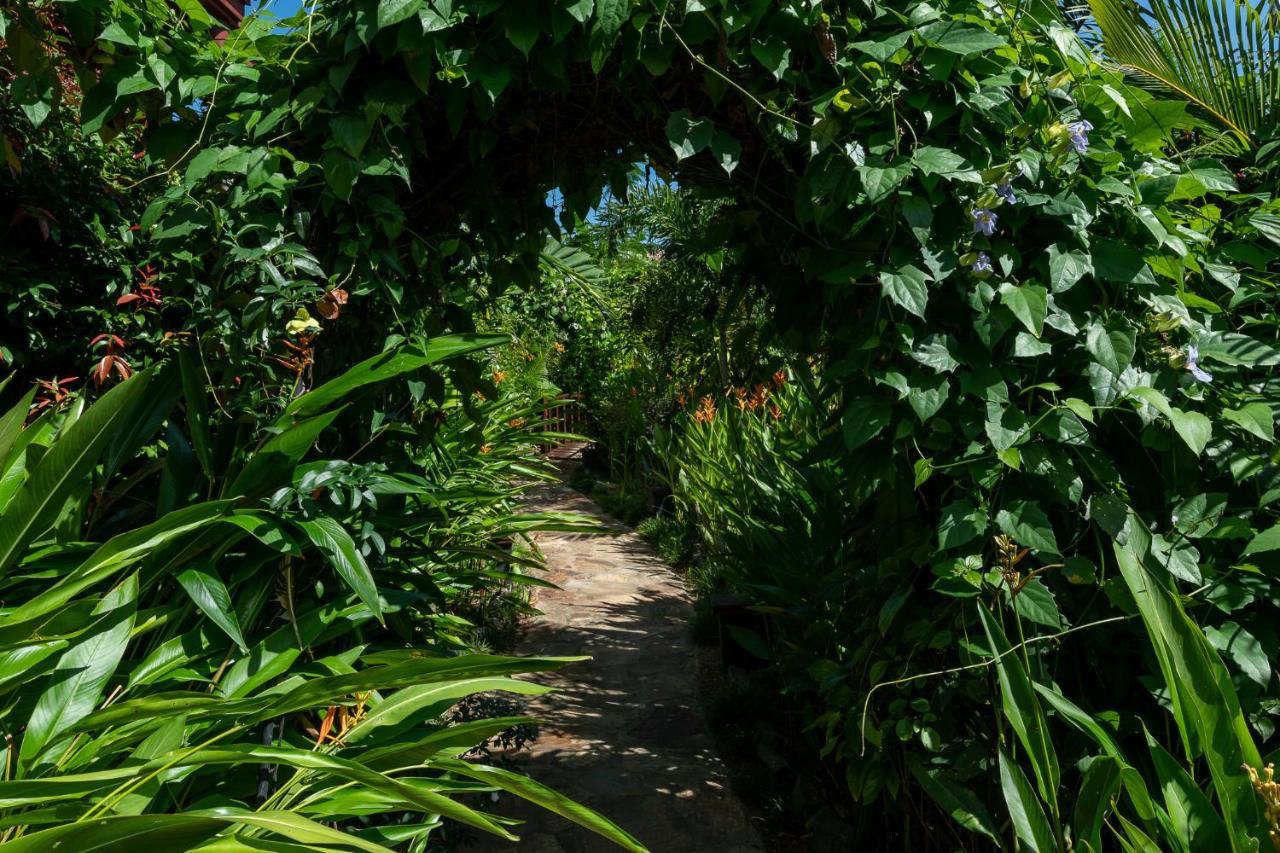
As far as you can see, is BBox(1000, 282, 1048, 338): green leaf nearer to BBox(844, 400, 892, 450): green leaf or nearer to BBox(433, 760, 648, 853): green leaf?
BBox(844, 400, 892, 450): green leaf

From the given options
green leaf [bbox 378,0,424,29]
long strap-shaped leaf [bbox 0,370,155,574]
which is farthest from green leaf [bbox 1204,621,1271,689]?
long strap-shaped leaf [bbox 0,370,155,574]

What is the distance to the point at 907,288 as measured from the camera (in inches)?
62.8

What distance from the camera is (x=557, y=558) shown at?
633 cm

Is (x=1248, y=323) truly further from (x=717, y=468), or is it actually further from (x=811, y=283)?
(x=717, y=468)

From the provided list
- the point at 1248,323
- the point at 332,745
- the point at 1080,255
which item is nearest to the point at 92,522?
the point at 332,745

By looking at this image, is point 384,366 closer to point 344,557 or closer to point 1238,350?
point 344,557

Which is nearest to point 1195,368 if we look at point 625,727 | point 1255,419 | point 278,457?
point 1255,419

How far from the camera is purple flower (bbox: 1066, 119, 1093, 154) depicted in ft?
5.09

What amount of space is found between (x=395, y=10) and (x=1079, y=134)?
122cm

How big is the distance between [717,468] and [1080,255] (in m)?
3.04

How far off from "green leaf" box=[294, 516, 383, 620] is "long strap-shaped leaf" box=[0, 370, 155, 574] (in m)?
0.40

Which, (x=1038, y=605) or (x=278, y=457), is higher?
(x=278, y=457)

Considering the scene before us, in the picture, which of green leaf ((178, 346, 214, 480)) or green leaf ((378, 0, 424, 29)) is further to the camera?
green leaf ((178, 346, 214, 480))

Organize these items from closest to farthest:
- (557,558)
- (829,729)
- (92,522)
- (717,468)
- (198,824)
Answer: (198,824), (92,522), (829,729), (717,468), (557,558)
